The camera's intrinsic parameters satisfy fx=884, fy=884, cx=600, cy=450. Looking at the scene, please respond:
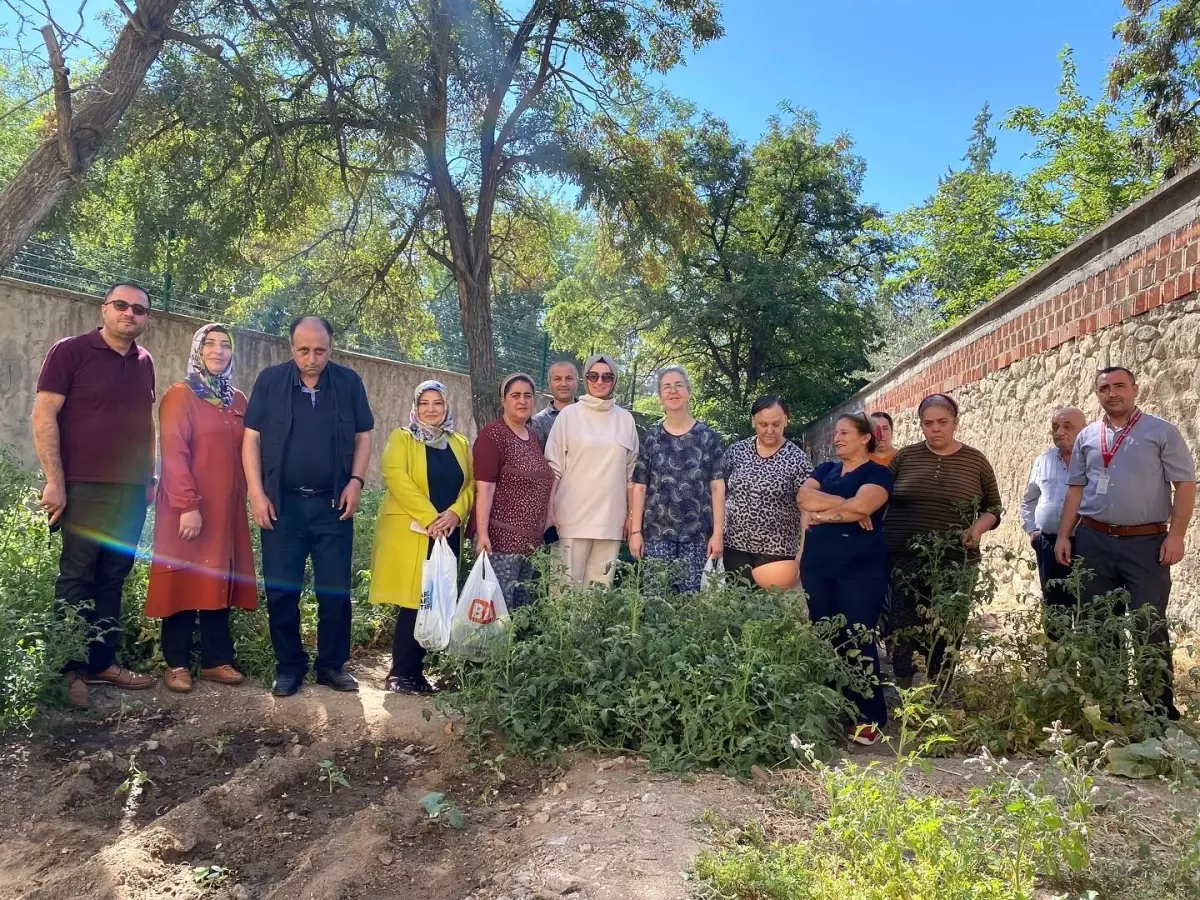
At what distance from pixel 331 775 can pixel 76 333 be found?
705 cm

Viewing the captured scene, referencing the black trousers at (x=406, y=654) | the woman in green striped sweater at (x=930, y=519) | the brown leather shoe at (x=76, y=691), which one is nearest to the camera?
the brown leather shoe at (x=76, y=691)

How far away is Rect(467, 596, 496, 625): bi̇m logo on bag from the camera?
4.10m

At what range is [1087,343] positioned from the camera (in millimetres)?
5777

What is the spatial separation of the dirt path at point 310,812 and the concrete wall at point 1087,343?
3509 millimetres

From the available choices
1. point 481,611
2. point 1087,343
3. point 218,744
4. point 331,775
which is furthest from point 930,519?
point 218,744

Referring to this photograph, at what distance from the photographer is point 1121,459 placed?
3984 mm

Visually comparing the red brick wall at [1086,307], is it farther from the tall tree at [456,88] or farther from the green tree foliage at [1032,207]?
the green tree foliage at [1032,207]

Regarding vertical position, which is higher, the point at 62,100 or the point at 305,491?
the point at 62,100

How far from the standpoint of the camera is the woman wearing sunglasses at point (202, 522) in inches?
158

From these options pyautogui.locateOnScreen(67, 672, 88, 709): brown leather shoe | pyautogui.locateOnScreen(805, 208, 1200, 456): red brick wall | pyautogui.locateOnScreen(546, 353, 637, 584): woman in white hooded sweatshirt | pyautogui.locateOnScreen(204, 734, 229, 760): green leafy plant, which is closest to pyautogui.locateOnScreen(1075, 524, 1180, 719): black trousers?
pyautogui.locateOnScreen(805, 208, 1200, 456): red brick wall

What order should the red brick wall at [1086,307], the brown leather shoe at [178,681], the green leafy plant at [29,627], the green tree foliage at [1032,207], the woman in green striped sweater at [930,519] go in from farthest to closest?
1. the green tree foliage at [1032,207]
2. the red brick wall at [1086,307]
3. the woman in green striped sweater at [930,519]
4. the brown leather shoe at [178,681]
5. the green leafy plant at [29,627]

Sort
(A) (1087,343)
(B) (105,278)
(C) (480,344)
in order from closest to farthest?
(A) (1087,343), (B) (105,278), (C) (480,344)

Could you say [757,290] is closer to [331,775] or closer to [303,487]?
[303,487]

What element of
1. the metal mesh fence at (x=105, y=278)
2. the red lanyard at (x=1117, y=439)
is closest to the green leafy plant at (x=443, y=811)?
the red lanyard at (x=1117, y=439)
